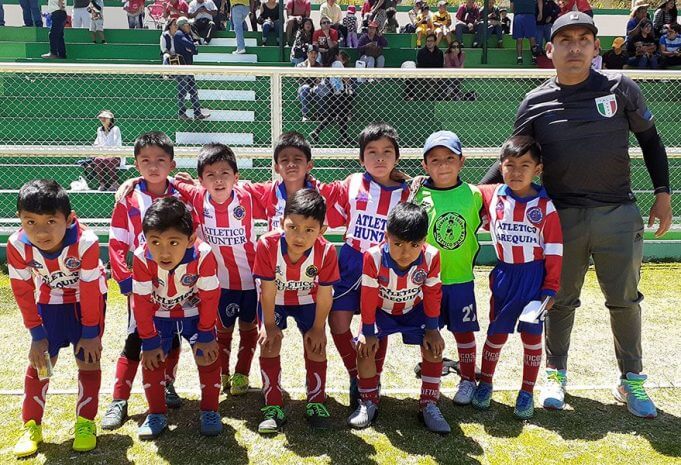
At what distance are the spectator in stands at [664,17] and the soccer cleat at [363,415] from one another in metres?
10.8

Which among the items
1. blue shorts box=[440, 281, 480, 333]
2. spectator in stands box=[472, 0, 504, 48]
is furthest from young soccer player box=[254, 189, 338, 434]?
spectator in stands box=[472, 0, 504, 48]

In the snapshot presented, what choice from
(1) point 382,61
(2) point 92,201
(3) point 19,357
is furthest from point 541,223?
(1) point 382,61

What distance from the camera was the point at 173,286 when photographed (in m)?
2.85

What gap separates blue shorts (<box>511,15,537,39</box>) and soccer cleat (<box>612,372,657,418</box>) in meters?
9.54

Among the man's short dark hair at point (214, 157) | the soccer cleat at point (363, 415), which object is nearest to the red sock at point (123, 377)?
the man's short dark hair at point (214, 157)

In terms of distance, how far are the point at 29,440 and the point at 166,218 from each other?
126 cm

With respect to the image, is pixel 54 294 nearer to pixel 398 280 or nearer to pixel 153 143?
pixel 153 143

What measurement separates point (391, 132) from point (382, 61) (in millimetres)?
8248

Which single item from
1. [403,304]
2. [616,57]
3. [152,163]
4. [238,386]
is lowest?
[238,386]

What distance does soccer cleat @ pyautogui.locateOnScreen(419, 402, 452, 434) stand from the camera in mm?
3029

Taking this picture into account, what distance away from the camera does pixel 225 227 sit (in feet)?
10.8

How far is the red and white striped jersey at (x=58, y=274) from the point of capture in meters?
2.76

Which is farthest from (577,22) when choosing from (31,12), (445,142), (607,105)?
(31,12)

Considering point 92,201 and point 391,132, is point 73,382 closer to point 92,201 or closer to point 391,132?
point 391,132
